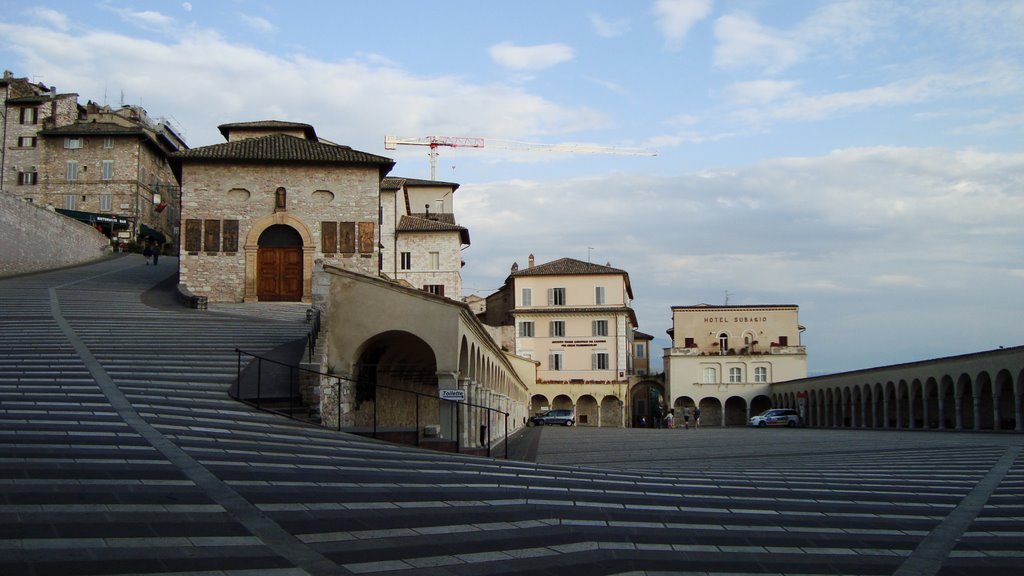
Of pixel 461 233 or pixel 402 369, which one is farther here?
pixel 461 233

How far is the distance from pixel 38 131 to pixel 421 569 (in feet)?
249


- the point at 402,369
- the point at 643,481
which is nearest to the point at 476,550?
the point at 643,481

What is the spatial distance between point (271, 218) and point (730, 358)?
47851mm

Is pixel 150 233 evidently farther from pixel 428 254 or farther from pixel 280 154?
pixel 280 154

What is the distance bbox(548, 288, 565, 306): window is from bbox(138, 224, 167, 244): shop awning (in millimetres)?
31090

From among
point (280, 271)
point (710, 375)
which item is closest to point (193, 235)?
point (280, 271)

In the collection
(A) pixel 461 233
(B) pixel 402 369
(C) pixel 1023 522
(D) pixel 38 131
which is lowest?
(C) pixel 1023 522

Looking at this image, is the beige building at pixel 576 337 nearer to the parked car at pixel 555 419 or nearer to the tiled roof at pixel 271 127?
the parked car at pixel 555 419

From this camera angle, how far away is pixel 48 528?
7453mm

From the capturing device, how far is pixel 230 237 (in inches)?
1465

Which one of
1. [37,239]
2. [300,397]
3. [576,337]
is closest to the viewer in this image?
[300,397]

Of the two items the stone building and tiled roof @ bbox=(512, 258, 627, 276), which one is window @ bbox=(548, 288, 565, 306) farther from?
the stone building

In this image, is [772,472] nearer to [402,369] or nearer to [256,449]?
[256,449]

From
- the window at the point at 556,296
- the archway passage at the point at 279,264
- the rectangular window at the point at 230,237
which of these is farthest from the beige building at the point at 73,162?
the archway passage at the point at 279,264
